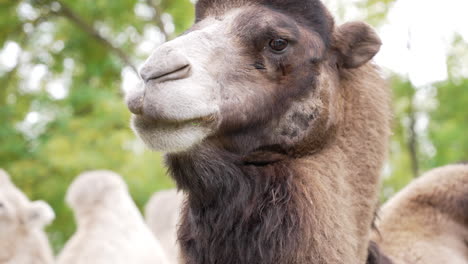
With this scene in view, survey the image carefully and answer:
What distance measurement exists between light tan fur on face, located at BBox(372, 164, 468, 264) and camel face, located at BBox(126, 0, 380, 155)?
1.31 m

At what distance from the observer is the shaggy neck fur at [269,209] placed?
293 centimetres

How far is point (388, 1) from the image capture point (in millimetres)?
13148

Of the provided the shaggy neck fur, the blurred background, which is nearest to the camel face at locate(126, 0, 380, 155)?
the shaggy neck fur

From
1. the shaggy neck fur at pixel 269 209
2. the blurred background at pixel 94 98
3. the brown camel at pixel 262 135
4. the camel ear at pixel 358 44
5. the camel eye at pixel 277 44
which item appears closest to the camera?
the brown camel at pixel 262 135

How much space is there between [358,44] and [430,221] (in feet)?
5.02

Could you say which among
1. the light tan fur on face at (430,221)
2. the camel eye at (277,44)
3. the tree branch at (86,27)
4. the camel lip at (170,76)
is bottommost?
the light tan fur on face at (430,221)

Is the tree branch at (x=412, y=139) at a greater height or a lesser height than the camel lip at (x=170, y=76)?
lesser

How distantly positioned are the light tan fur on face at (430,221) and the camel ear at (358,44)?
48.7 inches

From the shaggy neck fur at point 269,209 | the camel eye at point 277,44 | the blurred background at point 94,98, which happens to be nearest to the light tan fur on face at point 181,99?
the shaggy neck fur at point 269,209

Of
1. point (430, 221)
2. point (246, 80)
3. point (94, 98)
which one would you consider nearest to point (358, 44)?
point (246, 80)

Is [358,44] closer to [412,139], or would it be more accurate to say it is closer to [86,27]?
[86,27]

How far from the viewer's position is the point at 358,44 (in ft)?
11.2

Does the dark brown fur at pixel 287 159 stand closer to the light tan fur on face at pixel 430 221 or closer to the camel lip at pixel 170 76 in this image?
the camel lip at pixel 170 76

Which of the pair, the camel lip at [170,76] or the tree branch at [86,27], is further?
the tree branch at [86,27]
